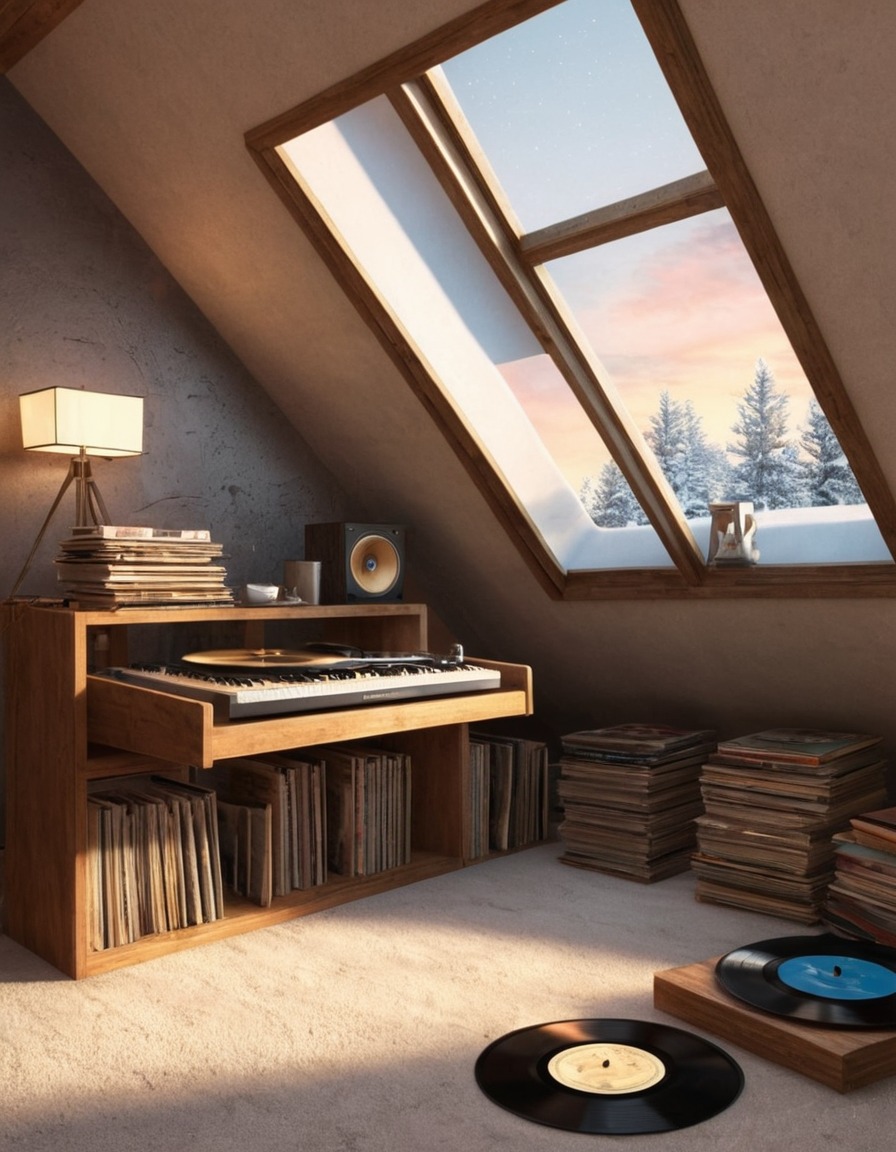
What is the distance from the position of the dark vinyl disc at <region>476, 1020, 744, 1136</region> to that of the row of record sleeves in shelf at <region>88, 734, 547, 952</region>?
3.36 feet

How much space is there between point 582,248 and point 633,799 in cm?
167

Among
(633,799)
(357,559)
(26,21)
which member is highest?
(26,21)

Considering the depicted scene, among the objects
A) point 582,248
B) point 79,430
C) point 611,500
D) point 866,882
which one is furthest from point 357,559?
point 866,882

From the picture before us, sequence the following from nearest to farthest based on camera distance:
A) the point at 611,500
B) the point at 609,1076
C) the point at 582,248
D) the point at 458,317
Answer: the point at 609,1076, the point at 582,248, the point at 458,317, the point at 611,500

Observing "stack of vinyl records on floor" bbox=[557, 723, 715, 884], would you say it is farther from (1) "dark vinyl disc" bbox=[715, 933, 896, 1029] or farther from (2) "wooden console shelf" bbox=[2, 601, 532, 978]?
(1) "dark vinyl disc" bbox=[715, 933, 896, 1029]

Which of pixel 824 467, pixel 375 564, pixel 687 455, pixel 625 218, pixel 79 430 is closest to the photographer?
pixel 625 218

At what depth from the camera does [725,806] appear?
3.14 metres

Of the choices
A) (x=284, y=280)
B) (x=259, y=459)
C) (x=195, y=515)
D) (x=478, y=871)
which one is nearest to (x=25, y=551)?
(x=195, y=515)

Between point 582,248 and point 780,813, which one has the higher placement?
point 582,248

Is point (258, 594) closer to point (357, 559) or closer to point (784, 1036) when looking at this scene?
point (357, 559)

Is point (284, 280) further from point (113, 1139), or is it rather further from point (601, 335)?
point (113, 1139)

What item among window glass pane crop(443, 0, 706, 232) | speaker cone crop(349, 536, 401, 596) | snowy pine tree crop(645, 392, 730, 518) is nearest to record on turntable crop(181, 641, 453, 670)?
speaker cone crop(349, 536, 401, 596)

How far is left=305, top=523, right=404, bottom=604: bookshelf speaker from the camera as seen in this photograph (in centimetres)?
351

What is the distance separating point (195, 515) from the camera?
3723mm
